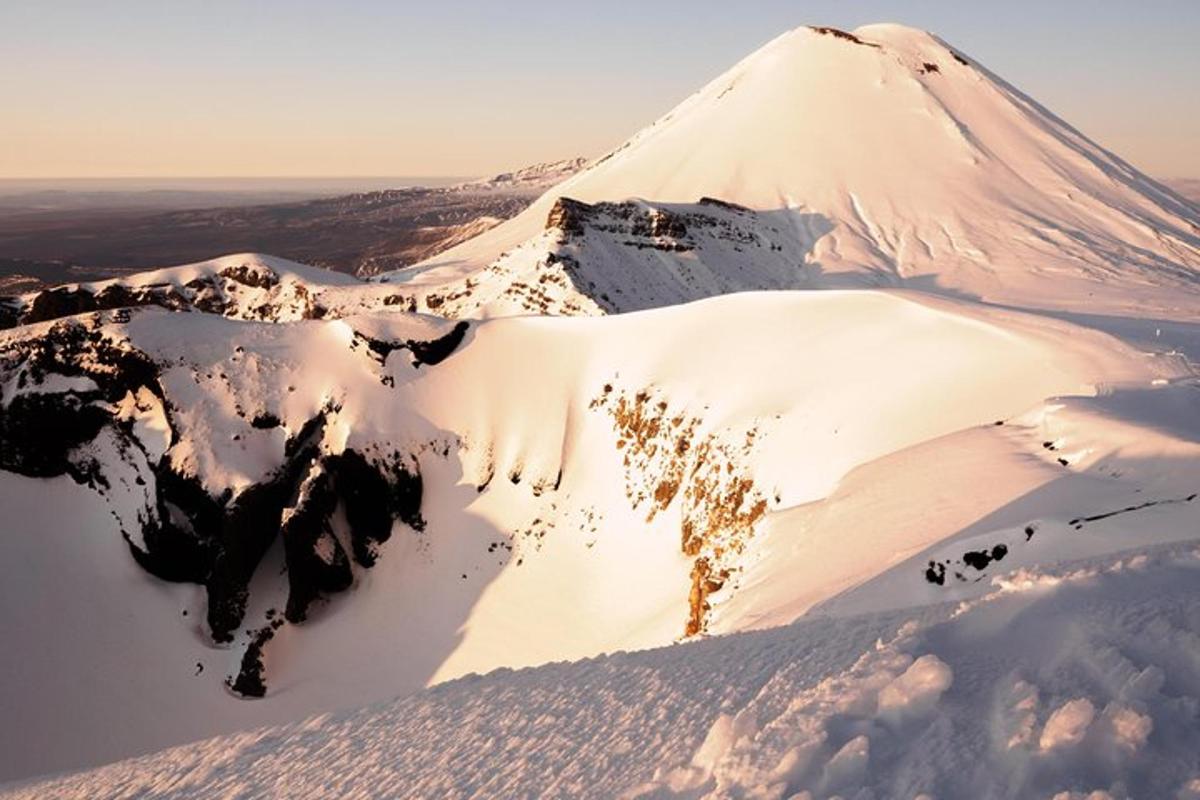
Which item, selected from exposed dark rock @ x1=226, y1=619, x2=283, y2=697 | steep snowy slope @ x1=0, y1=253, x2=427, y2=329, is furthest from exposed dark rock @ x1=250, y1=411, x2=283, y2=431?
steep snowy slope @ x1=0, y1=253, x2=427, y2=329

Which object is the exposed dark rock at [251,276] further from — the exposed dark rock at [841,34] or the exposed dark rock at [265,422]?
the exposed dark rock at [841,34]

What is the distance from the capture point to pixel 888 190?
277 feet

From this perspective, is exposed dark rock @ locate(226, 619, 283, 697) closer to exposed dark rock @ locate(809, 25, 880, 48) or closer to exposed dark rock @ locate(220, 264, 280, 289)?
exposed dark rock @ locate(220, 264, 280, 289)

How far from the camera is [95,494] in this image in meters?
37.6

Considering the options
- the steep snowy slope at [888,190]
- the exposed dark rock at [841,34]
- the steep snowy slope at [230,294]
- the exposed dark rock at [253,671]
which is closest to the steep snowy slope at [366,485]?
the exposed dark rock at [253,671]

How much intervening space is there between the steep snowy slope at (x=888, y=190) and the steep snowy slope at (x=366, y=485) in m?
17.1

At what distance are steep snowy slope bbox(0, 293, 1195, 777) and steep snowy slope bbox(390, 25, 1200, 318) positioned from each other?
17.1 m

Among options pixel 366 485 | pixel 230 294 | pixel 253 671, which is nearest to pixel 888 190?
pixel 230 294

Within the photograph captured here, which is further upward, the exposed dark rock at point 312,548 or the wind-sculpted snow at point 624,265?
the wind-sculpted snow at point 624,265

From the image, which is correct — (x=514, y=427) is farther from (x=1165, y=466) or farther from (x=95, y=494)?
(x=1165, y=466)

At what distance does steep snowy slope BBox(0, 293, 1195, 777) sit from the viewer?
2450 cm

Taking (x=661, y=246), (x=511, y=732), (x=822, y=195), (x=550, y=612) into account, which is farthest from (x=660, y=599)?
(x=822, y=195)

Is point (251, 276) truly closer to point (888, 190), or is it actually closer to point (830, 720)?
point (830, 720)

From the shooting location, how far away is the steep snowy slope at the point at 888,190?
6125 cm
